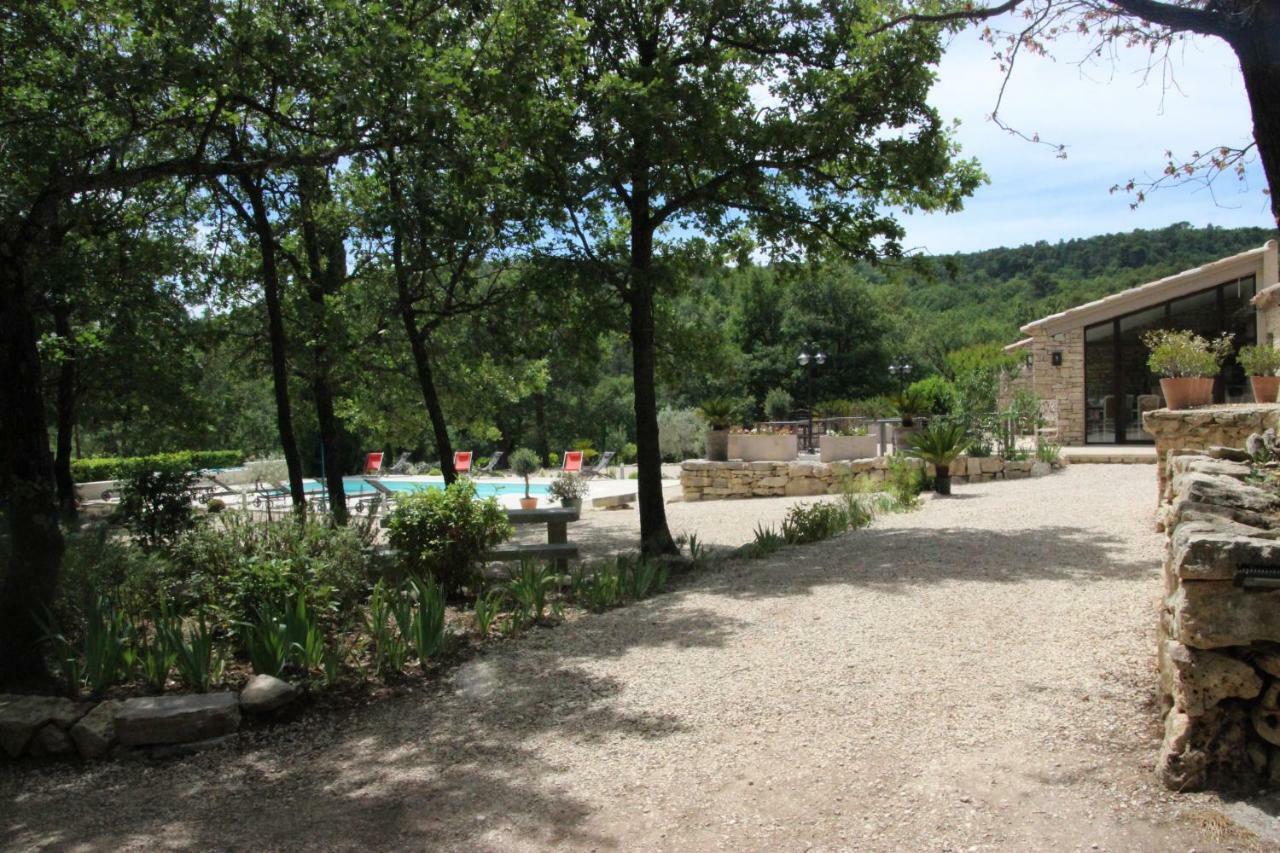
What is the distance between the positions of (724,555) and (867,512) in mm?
2600

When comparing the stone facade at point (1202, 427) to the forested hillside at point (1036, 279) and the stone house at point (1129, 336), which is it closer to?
the stone house at point (1129, 336)

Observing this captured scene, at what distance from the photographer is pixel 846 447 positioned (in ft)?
55.9

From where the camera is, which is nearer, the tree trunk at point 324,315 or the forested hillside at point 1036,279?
the tree trunk at point 324,315

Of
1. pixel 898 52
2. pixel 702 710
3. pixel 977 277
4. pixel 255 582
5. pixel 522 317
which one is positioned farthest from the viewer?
pixel 977 277

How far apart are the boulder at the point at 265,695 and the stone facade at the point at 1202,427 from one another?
687cm

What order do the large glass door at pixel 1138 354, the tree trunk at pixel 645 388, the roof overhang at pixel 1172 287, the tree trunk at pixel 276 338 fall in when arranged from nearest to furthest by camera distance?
the tree trunk at pixel 276 338 < the tree trunk at pixel 645 388 < the roof overhang at pixel 1172 287 < the large glass door at pixel 1138 354

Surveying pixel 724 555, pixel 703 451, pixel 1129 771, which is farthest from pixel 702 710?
pixel 703 451

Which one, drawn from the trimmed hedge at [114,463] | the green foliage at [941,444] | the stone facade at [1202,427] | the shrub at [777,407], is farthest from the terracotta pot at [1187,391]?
the shrub at [777,407]

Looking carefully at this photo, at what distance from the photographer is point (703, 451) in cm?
2716

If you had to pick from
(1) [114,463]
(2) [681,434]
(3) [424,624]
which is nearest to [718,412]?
(2) [681,434]

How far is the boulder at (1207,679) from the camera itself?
305 centimetres

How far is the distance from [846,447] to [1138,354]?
870cm

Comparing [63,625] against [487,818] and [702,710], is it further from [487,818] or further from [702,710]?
[702,710]

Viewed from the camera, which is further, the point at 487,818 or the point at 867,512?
the point at 867,512
